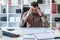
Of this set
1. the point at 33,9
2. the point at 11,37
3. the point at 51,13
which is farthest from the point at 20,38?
the point at 51,13

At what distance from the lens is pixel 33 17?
9.65 feet

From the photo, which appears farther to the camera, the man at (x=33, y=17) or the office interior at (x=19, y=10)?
the office interior at (x=19, y=10)

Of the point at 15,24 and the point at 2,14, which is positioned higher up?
the point at 2,14

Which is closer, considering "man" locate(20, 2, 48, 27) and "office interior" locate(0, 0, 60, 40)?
"man" locate(20, 2, 48, 27)

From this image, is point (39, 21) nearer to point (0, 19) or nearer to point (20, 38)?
point (20, 38)

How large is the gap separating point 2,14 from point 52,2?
1.61m

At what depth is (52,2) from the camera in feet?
15.1

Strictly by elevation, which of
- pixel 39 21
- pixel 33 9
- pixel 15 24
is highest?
pixel 33 9

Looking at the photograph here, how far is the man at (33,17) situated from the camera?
2.89 meters

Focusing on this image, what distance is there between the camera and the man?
2895 mm

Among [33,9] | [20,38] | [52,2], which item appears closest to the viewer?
[20,38]

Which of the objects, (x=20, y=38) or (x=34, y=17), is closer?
(x=20, y=38)

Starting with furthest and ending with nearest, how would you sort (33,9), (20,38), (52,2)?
(52,2) < (33,9) < (20,38)

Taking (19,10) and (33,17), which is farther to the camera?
(19,10)
